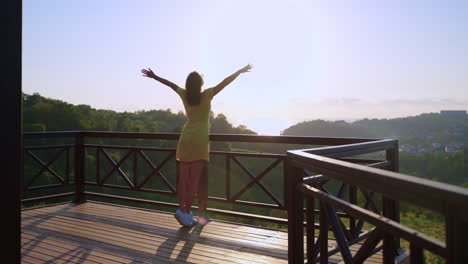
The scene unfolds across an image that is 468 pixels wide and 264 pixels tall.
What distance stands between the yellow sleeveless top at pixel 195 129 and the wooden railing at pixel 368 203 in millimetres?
1730

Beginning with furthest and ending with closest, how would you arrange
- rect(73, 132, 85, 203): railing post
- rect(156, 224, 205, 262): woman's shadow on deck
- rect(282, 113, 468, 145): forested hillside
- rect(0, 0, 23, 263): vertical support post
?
rect(282, 113, 468, 145): forested hillside, rect(73, 132, 85, 203): railing post, rect(156, 224, 205, 262): woman's shadow on deck, rect(0, 0, 23, 263): vertical support post

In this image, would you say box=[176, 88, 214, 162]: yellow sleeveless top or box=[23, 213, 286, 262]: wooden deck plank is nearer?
box=[23, 213, 286, 262]: wooden deck plank

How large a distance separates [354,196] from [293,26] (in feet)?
37.6

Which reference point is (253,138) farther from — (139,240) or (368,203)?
(368,203)

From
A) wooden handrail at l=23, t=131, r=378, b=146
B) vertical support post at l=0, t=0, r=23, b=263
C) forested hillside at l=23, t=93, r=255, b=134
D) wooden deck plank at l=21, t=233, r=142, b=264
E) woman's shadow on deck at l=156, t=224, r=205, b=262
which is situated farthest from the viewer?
forested hillside at l=23, t=93, r=255, b=134

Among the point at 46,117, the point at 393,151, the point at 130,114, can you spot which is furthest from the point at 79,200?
the point at 130,114

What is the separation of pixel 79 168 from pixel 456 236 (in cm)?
550

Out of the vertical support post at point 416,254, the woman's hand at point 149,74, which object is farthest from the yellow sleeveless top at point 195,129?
the vertical support post at point 416,254

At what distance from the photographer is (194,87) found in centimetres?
388

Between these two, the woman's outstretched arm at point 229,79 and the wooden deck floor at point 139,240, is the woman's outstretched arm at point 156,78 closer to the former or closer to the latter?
the woman's outstretched arm at point 229,79

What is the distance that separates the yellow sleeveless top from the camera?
155 inches

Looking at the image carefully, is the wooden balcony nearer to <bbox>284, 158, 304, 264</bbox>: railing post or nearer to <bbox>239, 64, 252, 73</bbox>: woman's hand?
<bbox>284, 158, 304, 264</bbox>: railing post

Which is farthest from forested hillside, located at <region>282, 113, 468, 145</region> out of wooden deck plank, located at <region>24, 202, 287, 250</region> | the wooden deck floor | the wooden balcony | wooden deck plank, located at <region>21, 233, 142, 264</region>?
wooden deck plank, located at <region>21, 233, 142, 264</region>

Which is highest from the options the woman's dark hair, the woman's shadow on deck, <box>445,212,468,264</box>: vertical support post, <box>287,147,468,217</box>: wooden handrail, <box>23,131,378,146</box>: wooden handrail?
the woman's dark hair
